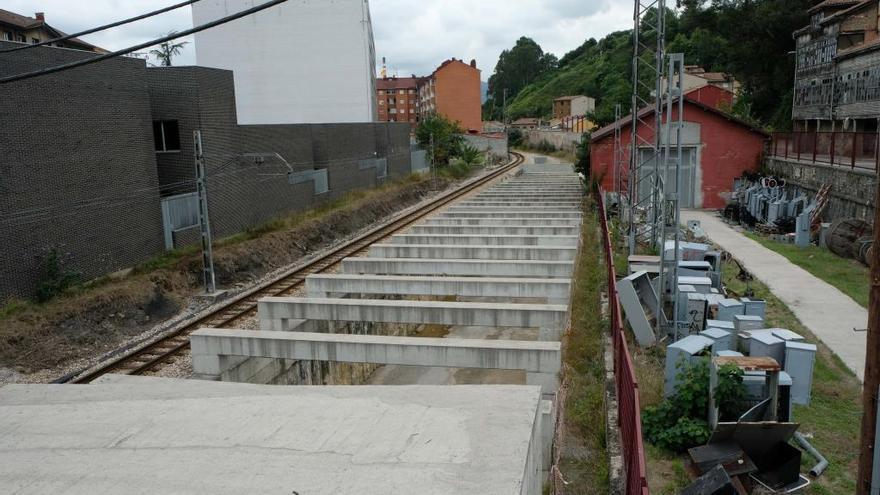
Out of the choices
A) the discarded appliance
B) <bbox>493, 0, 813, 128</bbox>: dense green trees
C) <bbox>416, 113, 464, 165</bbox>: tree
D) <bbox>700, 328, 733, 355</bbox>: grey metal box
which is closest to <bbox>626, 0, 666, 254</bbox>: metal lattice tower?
the discarded appliance

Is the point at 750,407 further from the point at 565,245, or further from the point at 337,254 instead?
the point at 337,254

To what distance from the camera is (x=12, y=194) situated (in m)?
15.0

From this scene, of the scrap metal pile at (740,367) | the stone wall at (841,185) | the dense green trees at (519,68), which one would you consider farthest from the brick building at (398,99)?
the scrap metal pile at (740,367)

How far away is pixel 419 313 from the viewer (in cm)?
1288

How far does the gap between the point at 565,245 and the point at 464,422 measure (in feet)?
46.8

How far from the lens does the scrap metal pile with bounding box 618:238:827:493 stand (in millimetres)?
7047

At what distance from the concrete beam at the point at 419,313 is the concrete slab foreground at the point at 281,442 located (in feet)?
16.7

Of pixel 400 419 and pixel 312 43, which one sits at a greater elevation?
pixel 312 43

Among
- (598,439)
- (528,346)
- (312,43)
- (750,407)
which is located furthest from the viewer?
(312,43)

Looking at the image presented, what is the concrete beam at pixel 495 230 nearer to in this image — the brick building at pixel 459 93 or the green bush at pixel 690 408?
the green bush at pixel 690 408

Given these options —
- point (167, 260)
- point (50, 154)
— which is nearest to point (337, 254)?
point (167, 260)

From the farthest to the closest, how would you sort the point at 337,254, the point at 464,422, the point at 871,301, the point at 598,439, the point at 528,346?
1. the point at 337,254
2. the point at 528,346
3. the point at 598,439
4. the point at 464,422
5. the point at 871,301

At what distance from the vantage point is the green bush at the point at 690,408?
7.65 metres

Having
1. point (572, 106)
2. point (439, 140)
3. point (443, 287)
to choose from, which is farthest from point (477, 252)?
point (572, 106)
